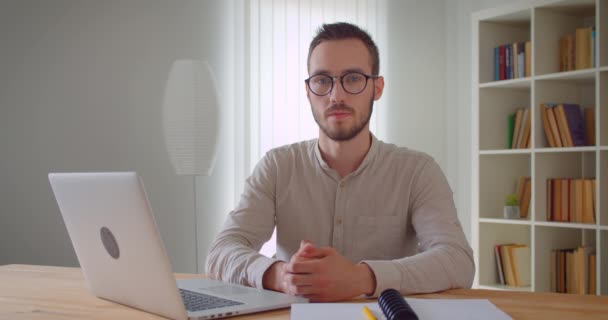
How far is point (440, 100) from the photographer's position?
14.8ft

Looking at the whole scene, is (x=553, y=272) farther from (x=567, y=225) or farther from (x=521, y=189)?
(x=521, y=189)

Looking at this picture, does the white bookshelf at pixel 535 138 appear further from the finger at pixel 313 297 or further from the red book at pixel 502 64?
the finger at pixel 313 297

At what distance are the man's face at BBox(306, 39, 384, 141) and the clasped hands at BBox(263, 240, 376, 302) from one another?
567 mm

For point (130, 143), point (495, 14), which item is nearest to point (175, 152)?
point (130, 143)

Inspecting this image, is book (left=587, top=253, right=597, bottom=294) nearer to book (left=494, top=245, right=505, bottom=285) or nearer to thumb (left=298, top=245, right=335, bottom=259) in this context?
book (left=494, top=245, right=505, bottom=285)

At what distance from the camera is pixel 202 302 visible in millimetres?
1182

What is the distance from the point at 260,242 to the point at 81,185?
0.74m

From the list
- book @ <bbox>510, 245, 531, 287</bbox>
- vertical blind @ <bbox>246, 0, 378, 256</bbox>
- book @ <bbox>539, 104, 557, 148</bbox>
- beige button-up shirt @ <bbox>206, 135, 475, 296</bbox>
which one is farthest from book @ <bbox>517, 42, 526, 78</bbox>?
beige button-up shirt @ <bbox>206, 135, 475, 296</bbox>

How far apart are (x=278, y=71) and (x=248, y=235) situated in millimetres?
2228

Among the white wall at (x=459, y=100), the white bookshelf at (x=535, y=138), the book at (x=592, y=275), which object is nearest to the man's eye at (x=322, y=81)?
the white bookshelf at (x=535, y=138)

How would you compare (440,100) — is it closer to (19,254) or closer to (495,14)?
(495,14)

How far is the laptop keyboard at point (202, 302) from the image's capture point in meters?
1.13

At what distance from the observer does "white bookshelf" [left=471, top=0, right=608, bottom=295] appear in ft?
10.1

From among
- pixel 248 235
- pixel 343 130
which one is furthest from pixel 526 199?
pixel 248 235
